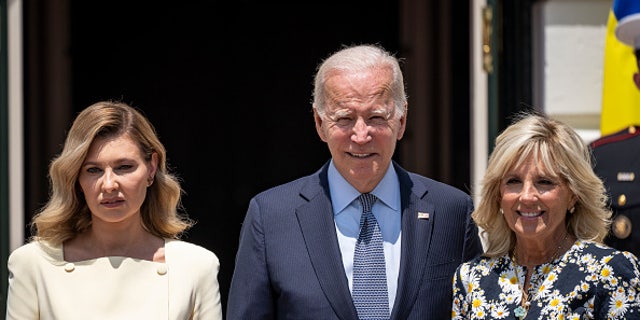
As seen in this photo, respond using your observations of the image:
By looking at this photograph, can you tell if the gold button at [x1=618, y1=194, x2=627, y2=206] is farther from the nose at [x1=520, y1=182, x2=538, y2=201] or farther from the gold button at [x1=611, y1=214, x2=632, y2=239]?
the nose at [x1=520, y1=182, x2=538, y2=201]

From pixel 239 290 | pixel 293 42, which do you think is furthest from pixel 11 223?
pixel 293 42

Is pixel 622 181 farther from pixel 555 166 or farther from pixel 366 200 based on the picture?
pixel 366 200

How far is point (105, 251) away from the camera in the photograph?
10.0 feet

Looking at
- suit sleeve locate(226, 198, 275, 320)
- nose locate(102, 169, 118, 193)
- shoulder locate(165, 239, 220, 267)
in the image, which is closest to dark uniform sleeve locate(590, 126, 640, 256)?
suit sleeve locate(226, 198, 275, 320)

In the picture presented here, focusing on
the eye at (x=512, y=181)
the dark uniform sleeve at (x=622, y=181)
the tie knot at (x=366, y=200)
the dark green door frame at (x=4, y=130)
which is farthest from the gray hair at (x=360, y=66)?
the dark green door frame at (x=4, y=130)

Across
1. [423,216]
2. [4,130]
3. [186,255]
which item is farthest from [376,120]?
[4,130]

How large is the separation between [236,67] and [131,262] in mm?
3081

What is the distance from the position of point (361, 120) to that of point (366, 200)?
25cm

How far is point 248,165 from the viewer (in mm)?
6027

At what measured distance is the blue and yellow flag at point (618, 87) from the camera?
163 inches

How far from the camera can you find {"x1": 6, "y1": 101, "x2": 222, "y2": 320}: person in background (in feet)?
9.64

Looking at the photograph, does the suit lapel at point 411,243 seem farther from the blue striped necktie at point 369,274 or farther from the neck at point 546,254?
the neck at point 546,254

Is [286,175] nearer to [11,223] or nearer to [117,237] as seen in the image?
[11,223]

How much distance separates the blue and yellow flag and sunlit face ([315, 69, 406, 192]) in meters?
1.49
